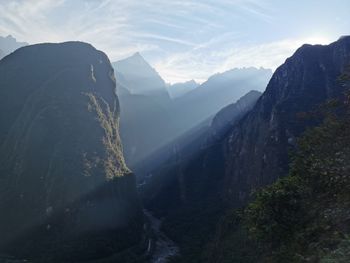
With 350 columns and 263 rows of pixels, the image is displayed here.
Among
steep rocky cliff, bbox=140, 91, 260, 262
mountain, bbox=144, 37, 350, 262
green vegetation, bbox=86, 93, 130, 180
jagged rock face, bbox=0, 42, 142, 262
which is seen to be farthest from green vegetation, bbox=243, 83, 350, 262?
A: green vegetation, bbox=86, 93, 130, 180

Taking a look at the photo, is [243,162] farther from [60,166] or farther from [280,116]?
[60,166]

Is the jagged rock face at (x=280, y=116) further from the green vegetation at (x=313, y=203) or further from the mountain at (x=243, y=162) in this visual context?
the green vegetation at (x=313, y=203)

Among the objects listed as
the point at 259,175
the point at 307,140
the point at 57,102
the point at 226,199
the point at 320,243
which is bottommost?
the point at 226,199

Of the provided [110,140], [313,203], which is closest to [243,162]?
[110,140]

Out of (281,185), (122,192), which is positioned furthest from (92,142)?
(281,185)

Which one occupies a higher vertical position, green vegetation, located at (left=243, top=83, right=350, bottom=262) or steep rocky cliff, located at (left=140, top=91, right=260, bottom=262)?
green vegetation, located at (left=243, top=83, right=350, bottom=262)

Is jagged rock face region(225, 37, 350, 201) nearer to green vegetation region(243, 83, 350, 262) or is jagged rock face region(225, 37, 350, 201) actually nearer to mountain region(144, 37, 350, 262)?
mountain region(144, 37, 350, 262)

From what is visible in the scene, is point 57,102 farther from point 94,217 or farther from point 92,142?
point 94,217
